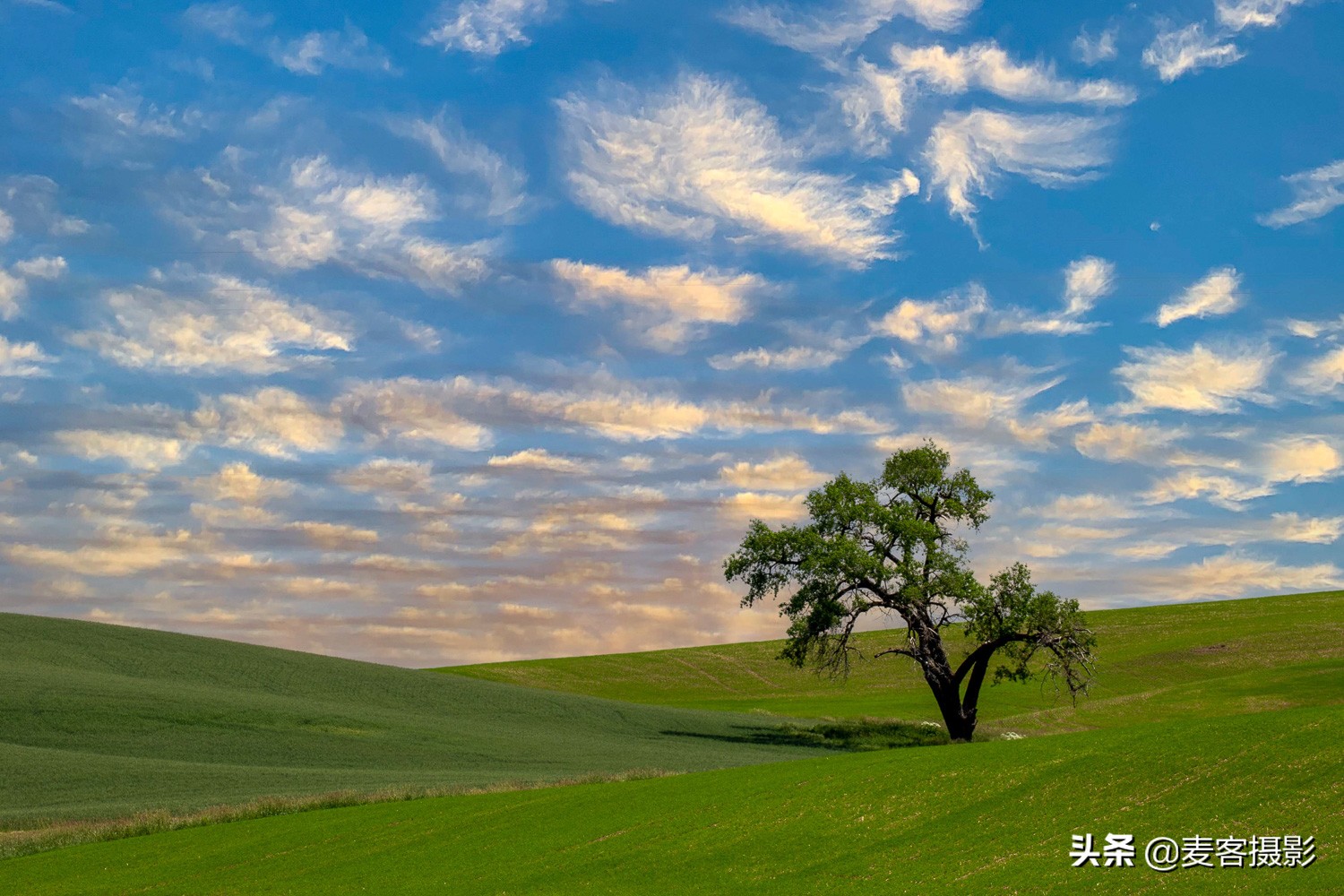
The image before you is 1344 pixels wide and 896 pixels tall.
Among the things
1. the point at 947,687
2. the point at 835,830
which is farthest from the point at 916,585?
the point at 835,830

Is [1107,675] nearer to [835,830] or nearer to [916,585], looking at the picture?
[916,585]

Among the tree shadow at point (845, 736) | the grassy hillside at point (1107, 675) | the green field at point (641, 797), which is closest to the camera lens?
the green field at point (641, 797)

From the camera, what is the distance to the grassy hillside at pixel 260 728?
4297 centimetres

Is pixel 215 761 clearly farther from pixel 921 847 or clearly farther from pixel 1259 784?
pixel 1259 784

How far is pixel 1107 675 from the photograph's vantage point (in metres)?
87.4

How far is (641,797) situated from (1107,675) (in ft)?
221

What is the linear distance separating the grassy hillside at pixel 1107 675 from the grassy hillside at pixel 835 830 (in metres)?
33.7

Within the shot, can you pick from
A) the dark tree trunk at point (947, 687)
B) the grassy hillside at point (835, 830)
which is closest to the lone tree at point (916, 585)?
the dark tree trunk at point (947, 687)

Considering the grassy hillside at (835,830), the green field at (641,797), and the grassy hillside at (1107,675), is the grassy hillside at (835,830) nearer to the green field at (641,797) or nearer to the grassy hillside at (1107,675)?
the green field at (641,797)

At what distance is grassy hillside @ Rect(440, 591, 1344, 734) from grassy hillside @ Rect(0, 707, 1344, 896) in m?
33.7

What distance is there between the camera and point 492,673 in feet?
369

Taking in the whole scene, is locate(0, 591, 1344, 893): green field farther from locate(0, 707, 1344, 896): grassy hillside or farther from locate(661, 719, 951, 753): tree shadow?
locate(661, 719, 951, 753): tree shadow

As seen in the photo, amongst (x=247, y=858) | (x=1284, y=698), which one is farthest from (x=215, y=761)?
(x=1284, y=698)

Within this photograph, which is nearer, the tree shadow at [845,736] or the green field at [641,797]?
the green field at [641,797]
